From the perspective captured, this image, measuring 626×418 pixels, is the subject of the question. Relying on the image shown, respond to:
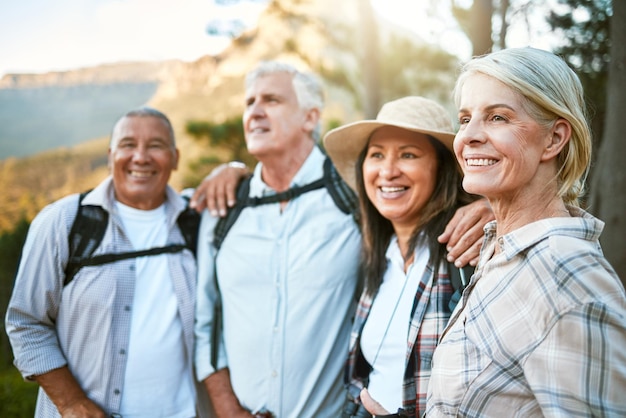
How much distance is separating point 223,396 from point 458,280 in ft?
4.76

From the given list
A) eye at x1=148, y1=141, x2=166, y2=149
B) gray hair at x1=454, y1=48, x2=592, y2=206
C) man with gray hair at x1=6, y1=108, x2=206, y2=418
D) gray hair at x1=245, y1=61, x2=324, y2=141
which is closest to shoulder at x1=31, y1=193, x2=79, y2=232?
man with gray hair at x1=6, y1=108, x2=206, y2=418

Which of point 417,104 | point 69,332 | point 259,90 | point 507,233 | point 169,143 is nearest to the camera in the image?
point 507,233

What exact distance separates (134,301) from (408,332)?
145 cm

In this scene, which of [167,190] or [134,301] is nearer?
[134,301]

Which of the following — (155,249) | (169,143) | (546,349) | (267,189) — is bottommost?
(546,349)

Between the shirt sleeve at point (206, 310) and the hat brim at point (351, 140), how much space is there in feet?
2.82

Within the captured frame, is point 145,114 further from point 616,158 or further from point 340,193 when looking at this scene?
point 616,158

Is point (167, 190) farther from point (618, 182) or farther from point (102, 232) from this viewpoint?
point (618, 182)

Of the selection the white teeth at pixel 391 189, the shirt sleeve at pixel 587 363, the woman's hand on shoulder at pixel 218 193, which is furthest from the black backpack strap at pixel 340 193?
the shirt sleeve at pixel 587 363

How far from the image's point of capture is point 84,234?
2.62m

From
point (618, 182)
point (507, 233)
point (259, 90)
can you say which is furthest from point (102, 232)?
point (618, 182)

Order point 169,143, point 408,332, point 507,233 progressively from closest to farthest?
point 507,233
point 408,332
point 169,143

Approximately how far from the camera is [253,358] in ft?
8.58

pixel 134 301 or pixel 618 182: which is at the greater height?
pixel 618 182
